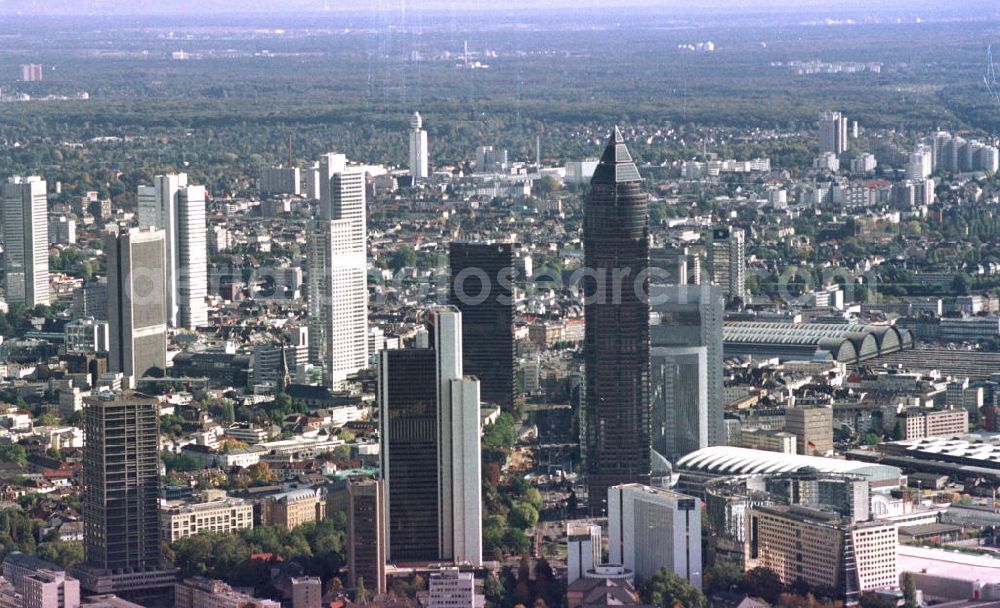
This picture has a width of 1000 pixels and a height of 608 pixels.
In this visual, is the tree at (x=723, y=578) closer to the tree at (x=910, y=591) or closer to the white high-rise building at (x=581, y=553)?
the white high-rise building at (x=581, y=553)

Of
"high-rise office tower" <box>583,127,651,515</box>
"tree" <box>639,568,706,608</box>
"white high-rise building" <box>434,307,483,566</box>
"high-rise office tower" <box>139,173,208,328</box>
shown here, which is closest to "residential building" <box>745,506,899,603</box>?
"tree" <box>639,568,706,608</box>

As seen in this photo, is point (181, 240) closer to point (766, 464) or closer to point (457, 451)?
point (766, 464)

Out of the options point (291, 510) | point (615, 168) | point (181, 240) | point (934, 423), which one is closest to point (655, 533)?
point (291, 510)

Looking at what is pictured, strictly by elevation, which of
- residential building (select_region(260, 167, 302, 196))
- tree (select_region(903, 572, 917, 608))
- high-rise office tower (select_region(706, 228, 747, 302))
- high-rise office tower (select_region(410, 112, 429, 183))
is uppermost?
high-rise office tower (select_region(410, 112, 429, 183))

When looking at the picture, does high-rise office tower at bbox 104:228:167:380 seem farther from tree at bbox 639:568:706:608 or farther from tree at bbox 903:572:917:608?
tree at bbox 903:572:917:608

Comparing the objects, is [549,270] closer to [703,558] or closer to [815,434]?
[815,434]

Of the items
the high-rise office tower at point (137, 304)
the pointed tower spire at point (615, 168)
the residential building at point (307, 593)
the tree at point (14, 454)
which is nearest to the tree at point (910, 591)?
the residential building at point (307, 593)
